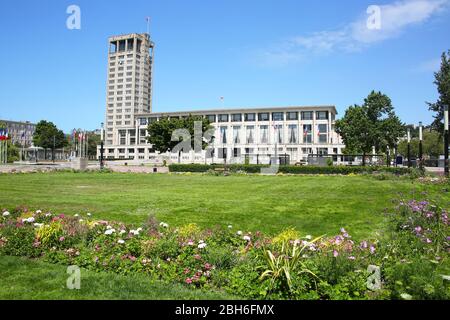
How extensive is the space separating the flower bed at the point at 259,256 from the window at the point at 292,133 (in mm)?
100955

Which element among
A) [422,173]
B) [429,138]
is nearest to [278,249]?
[422,173]

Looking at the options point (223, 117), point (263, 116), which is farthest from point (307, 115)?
point (223, 117)

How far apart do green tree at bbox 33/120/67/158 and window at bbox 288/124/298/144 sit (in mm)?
66215

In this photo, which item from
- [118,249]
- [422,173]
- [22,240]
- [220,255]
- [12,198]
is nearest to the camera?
[220,255]

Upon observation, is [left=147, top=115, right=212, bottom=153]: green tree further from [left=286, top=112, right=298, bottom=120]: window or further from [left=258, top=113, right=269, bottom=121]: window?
[left=286, top=112, right=298, bottom=120]: window

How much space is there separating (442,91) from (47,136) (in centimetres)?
8822

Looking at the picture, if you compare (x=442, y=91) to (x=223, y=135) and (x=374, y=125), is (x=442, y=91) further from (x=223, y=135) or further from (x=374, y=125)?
(x=223, y=135)

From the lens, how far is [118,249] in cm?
663

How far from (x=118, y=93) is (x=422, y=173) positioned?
151 meters

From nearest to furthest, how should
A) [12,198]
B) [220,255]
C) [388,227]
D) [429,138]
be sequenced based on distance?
[220,255] < [388,227] < [12,198] < [429,138]

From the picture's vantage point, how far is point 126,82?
159 meters

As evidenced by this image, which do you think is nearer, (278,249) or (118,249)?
(278,249)
